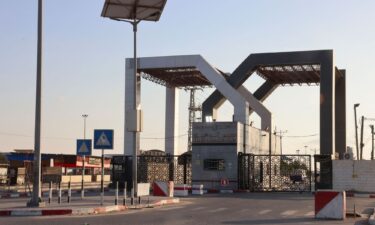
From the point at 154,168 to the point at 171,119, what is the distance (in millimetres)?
12949

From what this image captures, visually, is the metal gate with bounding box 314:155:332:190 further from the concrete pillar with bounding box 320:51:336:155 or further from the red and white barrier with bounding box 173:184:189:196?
the red and white barrier with bounding box 173:184:189:196

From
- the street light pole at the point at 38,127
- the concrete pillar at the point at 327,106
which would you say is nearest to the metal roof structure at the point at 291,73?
the concrete pillar at the point at 327,106

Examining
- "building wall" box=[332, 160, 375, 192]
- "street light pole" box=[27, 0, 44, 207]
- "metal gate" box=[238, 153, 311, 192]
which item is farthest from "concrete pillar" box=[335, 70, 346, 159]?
"street light pole" box=[27, 0, 44, 207]

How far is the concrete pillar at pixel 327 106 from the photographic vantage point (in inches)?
2025

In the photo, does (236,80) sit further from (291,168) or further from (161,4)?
(161,4)

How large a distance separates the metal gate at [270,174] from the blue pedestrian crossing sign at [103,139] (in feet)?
79.4

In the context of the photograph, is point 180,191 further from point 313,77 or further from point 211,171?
point 313,77

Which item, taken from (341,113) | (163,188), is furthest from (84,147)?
(341,113)

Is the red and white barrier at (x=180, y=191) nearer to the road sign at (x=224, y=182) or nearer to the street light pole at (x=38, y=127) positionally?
the road sign at (x=224, y=182)

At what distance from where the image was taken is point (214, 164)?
48969 mm

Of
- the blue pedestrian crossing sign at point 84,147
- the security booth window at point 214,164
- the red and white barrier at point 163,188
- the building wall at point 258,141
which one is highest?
the building wall at point 258,141

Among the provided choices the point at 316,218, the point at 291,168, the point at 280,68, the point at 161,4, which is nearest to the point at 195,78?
the point at 280,68

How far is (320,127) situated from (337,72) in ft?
29.6

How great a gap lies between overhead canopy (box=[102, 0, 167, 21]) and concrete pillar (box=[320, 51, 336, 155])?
25099 millimetres
